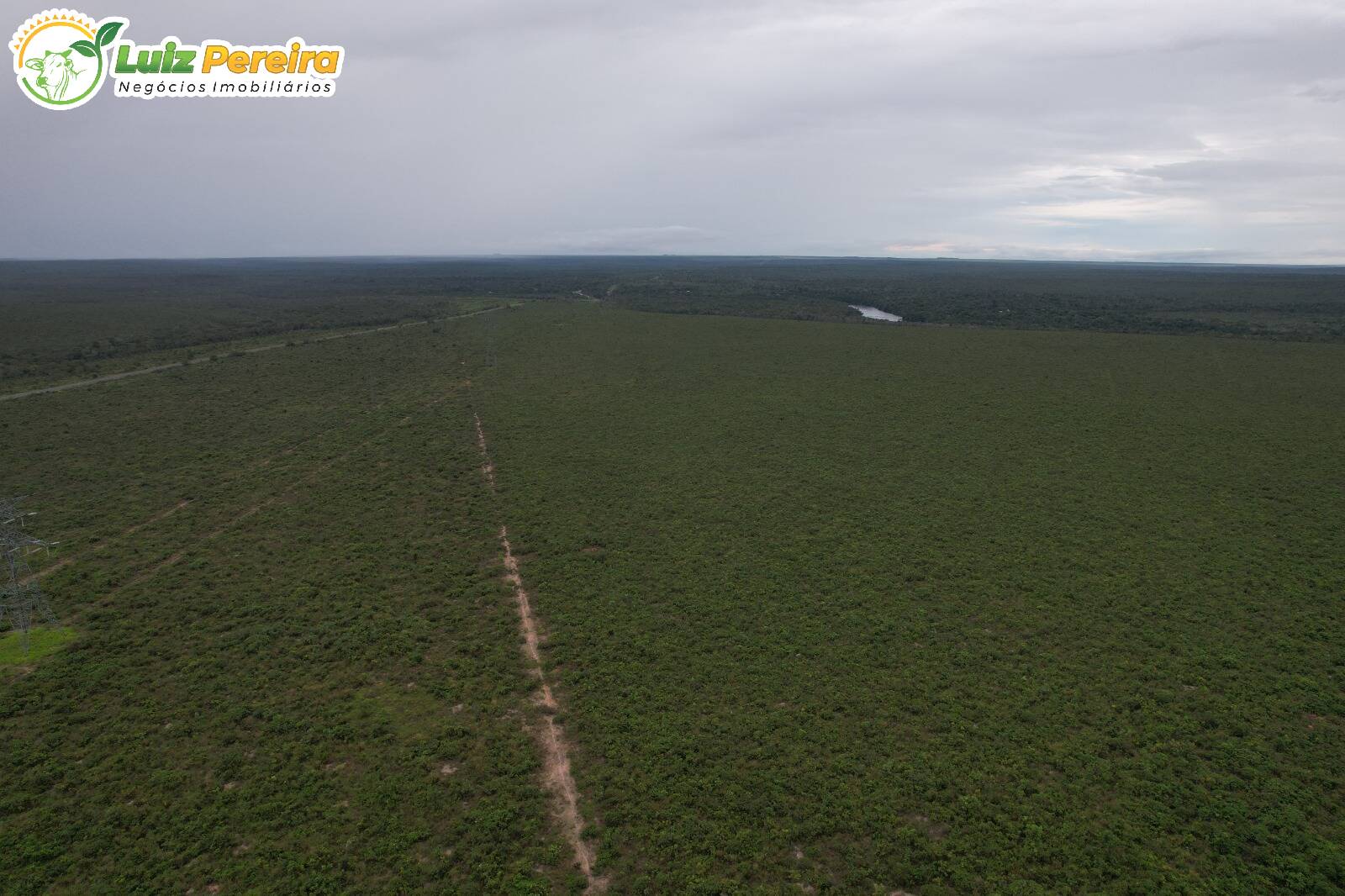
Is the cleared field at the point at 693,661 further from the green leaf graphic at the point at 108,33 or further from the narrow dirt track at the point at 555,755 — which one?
the green leaf graphic at the point at 108,33

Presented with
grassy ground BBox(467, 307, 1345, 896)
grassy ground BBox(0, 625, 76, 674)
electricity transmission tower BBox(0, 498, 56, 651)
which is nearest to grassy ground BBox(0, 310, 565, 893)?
grassy ground BBox(0, 625, 76, 674)

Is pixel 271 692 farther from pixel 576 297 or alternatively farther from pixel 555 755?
pixel 576 297

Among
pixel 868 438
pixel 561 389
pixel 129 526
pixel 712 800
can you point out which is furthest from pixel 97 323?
pixel 712 800

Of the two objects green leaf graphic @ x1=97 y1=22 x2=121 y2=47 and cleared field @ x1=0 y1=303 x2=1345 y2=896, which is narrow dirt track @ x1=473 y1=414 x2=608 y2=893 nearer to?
cleared field @ x1=0 y1=303 x2=1345 y2=896

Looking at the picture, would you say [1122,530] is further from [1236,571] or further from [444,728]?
[444,728]

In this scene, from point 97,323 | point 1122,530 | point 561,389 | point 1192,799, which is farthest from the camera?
point 97,323

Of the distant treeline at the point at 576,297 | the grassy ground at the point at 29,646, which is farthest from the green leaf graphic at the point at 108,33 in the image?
the grassy ground at the point at 29,646

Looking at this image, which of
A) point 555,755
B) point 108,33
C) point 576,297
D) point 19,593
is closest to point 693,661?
point 555,755
